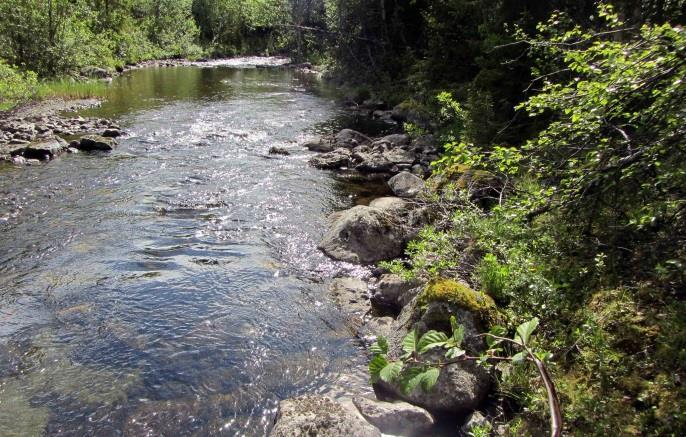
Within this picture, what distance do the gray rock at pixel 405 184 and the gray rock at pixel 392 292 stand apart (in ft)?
17.8

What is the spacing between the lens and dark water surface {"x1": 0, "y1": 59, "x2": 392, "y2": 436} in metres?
5.84

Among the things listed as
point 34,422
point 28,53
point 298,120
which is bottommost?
point 34,422

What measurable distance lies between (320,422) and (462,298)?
2528 mm

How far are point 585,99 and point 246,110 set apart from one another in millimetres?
21648

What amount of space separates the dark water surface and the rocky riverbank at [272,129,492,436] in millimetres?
447

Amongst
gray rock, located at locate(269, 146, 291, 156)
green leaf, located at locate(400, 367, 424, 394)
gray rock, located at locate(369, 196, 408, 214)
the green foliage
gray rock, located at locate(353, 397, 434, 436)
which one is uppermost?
the green foliage

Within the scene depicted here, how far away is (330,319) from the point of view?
7762mm

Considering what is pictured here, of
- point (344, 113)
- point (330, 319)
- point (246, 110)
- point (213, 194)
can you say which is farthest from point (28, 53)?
point (330, 319)

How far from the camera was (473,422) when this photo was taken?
5262 mm

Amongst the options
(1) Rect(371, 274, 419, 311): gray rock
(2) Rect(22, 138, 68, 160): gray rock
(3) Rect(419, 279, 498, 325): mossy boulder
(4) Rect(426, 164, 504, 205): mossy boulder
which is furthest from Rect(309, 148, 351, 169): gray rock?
(3) Rect(419, 279, 498, 325): mossy boulder

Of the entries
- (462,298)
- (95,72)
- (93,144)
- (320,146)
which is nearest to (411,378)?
(462,298)

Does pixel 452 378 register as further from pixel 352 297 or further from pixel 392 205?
pixel 392 205

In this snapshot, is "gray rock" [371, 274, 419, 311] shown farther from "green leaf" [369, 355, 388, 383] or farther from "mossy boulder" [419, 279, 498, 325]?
"green leaf" [369, 355, 388, 383]

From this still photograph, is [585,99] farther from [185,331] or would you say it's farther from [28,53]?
[28,53]
